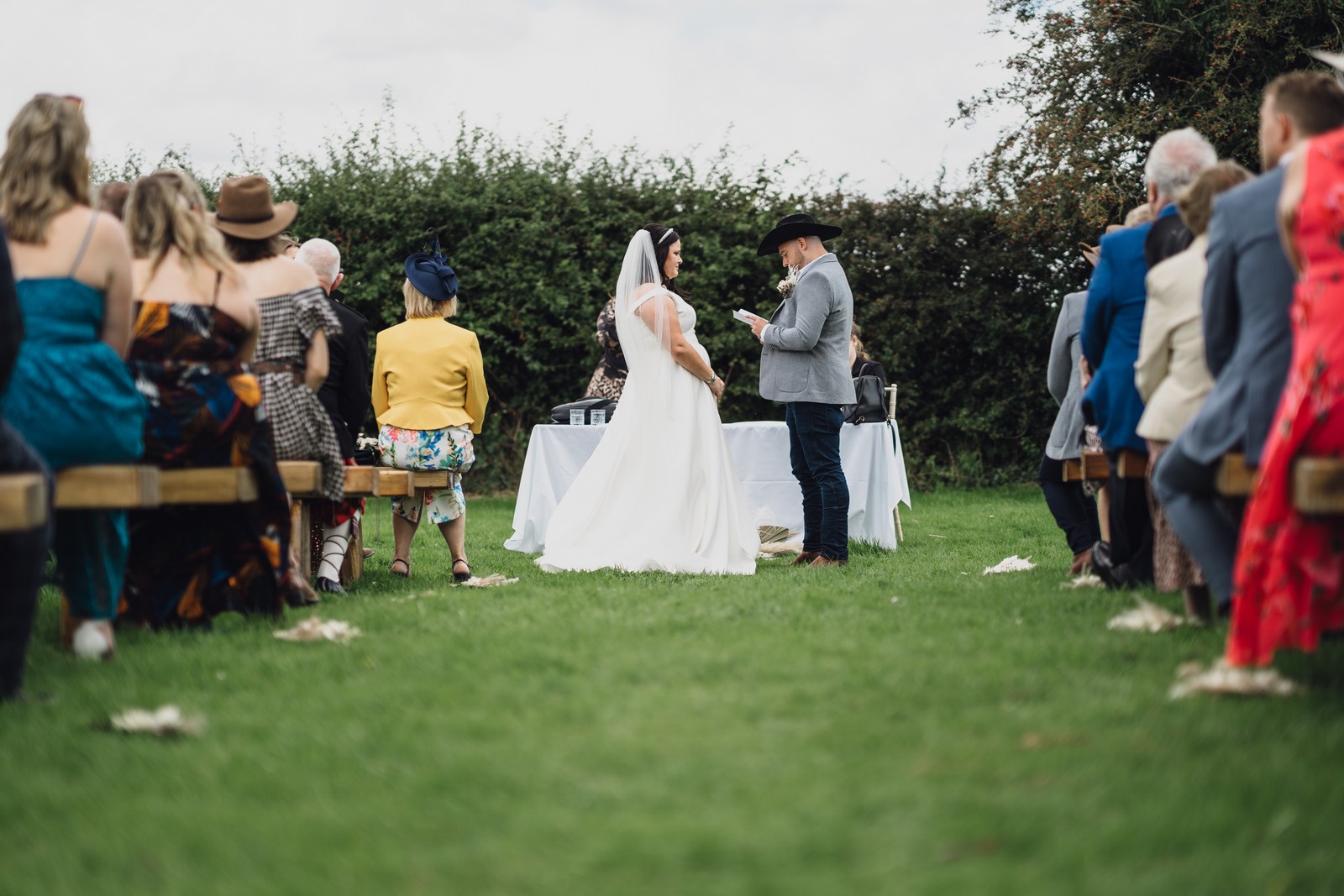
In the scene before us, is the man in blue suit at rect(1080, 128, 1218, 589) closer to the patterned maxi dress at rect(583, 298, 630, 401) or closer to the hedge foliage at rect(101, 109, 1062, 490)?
the patterned maxi dress at rect(583, 298, 630, 401)

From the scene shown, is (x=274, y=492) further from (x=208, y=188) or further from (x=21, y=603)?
(x=208, y=188)

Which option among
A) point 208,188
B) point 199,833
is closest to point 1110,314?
point 199,833

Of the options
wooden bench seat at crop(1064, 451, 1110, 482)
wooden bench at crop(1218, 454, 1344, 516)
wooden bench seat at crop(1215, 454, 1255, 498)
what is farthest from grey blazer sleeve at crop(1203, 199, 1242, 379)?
wooden bench seat at crop(1064, 451, 1110, 482)

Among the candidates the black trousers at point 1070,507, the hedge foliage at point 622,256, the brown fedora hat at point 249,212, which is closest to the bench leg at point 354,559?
the brown fedora hat at point 249,212

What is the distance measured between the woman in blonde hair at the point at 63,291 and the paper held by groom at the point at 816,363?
4.73 m

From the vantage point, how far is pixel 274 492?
5.61 m

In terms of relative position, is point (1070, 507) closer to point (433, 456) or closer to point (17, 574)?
point (433, 456)

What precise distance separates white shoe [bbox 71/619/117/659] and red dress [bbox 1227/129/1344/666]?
13.4 ft

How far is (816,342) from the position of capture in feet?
27.7

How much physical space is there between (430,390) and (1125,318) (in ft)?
13.3

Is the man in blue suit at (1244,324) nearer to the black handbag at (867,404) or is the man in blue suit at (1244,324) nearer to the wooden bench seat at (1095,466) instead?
the wooden bench seat at (1095,466)

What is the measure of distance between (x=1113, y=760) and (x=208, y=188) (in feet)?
48.5

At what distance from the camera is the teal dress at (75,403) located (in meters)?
4.56

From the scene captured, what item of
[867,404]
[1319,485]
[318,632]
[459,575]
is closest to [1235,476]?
[1319,485]
